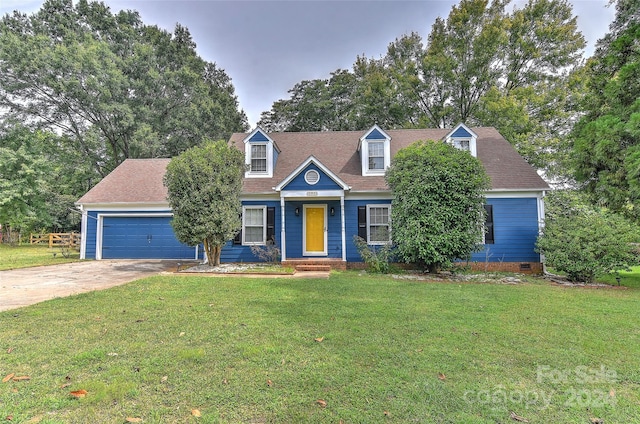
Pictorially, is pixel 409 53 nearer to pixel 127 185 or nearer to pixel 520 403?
pixel 127 185

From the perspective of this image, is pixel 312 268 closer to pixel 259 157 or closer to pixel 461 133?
pixel 259 157

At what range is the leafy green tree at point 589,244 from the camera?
8.34 m

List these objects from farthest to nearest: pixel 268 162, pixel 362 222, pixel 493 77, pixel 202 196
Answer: pixel 493 77, pixel 268 162, pixel 362 222, pixel 202 196

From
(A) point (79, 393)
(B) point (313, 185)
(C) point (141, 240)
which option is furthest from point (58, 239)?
(A) point (79, 393)

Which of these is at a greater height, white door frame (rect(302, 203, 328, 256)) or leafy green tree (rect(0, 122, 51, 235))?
leafy green tree (rect(0, 122, 51, 235))

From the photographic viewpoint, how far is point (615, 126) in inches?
383

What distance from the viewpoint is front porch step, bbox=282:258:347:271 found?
1059 cm

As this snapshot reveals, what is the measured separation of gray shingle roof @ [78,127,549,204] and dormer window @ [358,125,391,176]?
0.43 metres

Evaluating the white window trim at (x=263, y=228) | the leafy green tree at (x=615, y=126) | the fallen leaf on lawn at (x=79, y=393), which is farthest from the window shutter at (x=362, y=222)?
the fallen leaf on lawn at (x=79, y=393)

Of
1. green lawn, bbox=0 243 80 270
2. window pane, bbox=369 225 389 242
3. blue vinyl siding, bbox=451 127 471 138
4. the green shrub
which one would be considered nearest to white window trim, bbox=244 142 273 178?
the green shrub

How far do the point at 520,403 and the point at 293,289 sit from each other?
5.15 metres

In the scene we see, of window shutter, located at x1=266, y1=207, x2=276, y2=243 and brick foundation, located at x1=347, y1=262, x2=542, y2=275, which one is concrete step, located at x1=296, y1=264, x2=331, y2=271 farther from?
brick foundation, located at x1=347, y1=262, x2=542, y2=275

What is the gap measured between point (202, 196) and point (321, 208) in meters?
4.54

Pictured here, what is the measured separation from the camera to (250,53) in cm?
1533
